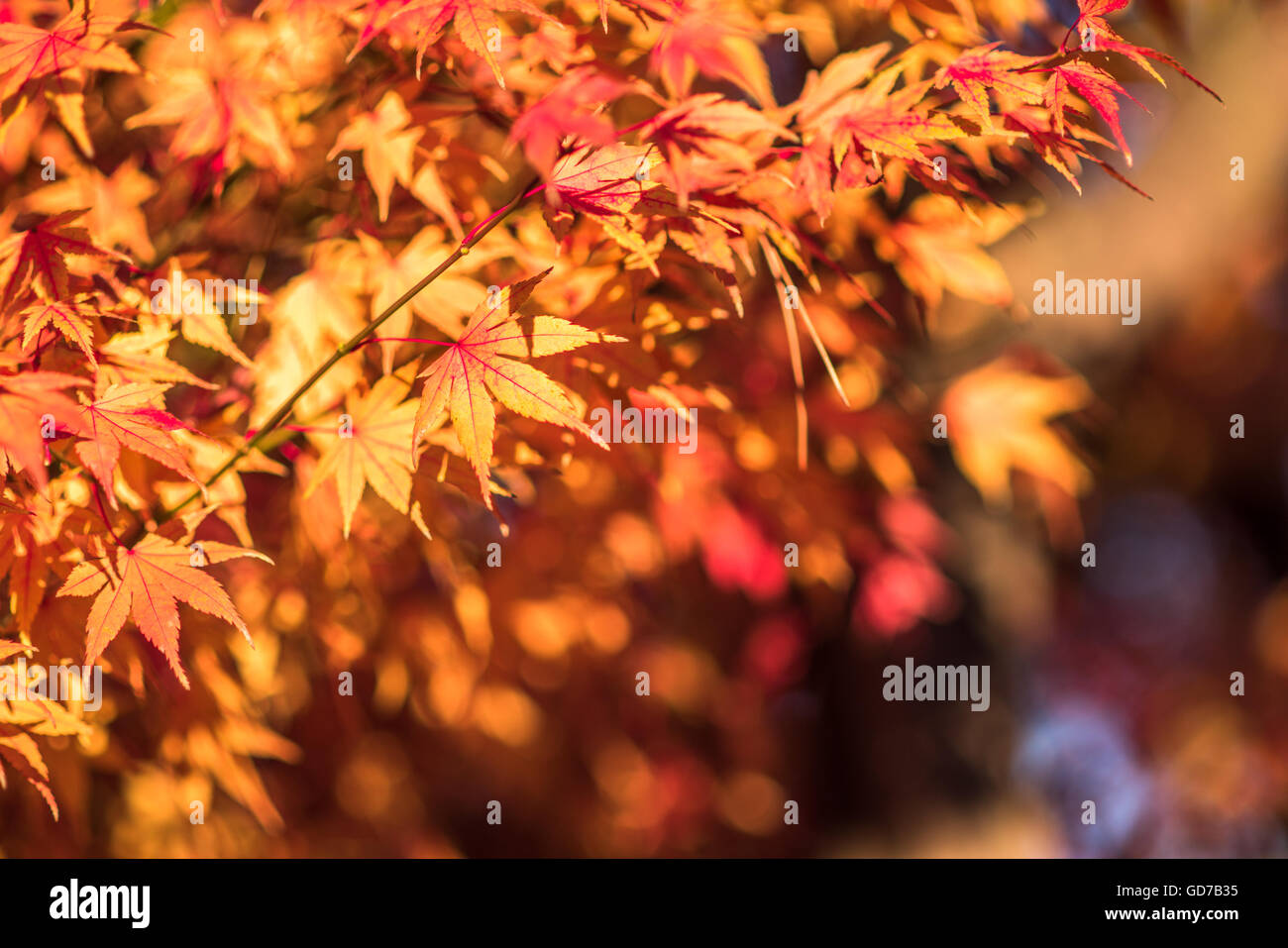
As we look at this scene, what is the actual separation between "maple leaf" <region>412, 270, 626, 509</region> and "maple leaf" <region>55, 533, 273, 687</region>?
20 cm

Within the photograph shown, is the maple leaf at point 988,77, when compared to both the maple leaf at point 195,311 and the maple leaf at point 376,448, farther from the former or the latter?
the maple leaf at point 195,311

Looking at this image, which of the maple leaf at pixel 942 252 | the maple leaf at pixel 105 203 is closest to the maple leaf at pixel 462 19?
the maple leaf at pixel 105 203

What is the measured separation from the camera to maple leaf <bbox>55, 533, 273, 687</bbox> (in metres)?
0.69

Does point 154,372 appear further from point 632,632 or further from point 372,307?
point 632,632

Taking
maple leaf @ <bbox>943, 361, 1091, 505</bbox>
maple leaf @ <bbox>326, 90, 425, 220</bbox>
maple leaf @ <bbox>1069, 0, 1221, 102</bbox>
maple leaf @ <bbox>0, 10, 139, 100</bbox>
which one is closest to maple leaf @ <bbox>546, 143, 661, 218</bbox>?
maple leaf @ <bbox>326, 90, 425, 220</bbox>

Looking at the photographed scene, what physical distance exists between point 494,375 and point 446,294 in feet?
0.83

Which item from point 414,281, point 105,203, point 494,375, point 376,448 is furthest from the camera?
point 105,203

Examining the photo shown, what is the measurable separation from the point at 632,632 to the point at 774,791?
1050 mm

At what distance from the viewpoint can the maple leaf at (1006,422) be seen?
1.46 m

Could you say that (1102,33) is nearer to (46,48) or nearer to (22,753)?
(46,48)

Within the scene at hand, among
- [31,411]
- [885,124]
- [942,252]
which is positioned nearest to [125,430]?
[31,411]

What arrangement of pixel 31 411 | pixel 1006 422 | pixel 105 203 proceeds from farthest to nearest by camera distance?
1. pixel 1006 422
2. pixel 105 203
3. pixel 31 411

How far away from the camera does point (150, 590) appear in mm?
716
